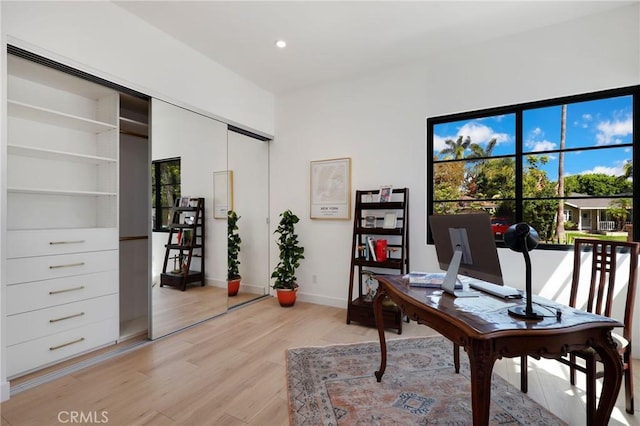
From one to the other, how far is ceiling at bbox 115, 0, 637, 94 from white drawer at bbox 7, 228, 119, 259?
1932mm

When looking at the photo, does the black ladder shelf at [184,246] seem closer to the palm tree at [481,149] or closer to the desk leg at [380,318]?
the desk leg at [380,318]

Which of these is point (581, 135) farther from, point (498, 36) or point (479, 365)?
point (479, 365)

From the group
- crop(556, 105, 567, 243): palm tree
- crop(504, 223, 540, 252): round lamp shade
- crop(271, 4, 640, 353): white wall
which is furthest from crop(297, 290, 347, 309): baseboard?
crop(504, 223, 540, 252): round lamp shade

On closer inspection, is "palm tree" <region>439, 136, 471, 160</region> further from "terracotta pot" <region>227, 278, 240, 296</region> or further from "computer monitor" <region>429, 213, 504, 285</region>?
"terracotta pot" <region>227, 278, 240, 296</region>

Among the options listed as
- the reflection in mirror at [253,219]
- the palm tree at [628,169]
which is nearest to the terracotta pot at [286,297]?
the reflection in mirror at [253,219]

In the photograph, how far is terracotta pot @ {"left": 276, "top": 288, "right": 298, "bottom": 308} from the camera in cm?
394

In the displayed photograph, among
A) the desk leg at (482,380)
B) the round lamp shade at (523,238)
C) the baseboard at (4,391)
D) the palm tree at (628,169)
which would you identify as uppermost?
the palm tree at (628,169)

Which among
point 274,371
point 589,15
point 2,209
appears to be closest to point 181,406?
point 274,371

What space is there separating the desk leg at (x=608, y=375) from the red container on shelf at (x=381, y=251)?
2.18 meters

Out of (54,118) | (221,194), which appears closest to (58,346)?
(54,118)

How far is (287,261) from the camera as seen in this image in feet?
13.2

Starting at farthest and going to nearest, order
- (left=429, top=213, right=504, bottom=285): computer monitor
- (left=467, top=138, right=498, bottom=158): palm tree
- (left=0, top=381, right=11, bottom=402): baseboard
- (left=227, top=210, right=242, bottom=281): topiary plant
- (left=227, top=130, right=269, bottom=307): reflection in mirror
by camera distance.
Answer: (left=227, top=130, right=269, bottom=307): reflection in mirror
(left=227, top=210, right=242, bottom=281): topiary plant
(left=467, top=138, right=498, bottom=158): palm tree
(left=0, top=381, right=11, bottom=402): baseboard
(left=429, top=213, right=504, bottom=285): computer monitor

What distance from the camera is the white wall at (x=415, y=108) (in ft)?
9.00

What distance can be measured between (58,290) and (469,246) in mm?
2932
